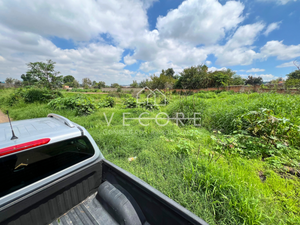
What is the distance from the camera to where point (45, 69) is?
9289mm

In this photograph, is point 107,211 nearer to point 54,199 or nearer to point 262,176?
point 54,199

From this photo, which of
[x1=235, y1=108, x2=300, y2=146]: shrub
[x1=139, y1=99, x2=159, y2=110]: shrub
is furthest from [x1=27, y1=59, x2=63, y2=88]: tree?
[x1=235, y1=108, x2=300, y2=146]: shrub

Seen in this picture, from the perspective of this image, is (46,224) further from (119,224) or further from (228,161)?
(228,161)

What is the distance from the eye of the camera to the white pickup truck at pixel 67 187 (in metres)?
1.06

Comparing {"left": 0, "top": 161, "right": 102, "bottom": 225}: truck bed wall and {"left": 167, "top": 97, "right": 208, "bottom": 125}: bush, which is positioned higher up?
{"left": 167, "top": 97, "right": 208, "bottom": 125}: bush

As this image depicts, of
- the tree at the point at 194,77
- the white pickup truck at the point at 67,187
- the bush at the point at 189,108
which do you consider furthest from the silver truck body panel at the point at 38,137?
the tree at the point at 194,77

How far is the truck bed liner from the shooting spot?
137 cm

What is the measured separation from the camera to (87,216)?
142 cm

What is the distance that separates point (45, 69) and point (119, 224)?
472 inches

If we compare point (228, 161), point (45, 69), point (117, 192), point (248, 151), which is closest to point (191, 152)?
point (228, 161)

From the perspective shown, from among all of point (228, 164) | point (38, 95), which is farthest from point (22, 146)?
point (38, 95)

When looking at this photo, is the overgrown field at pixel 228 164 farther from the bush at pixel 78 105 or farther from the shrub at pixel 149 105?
the bush at pixel 78 105

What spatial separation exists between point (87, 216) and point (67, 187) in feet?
1.40

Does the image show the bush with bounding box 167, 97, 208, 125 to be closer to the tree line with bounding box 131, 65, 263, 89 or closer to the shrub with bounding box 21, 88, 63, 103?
the shrub with bounding box 21, 88, 63, 103
